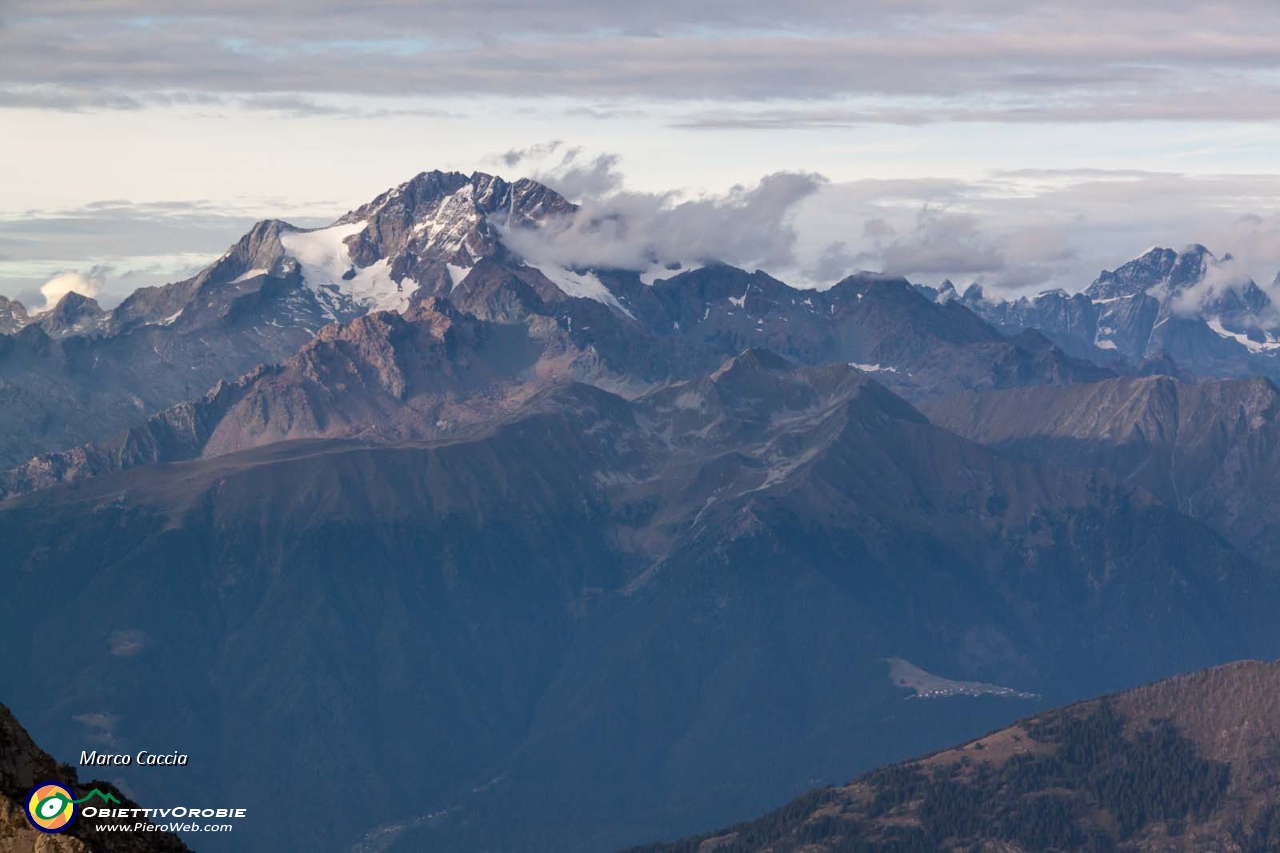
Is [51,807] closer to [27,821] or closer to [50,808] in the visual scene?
[50,808]

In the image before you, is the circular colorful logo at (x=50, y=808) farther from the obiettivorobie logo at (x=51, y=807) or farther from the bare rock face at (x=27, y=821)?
the bare rock face at (x=27, y=821)

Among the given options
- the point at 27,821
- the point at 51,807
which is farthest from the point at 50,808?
the point at 27,821

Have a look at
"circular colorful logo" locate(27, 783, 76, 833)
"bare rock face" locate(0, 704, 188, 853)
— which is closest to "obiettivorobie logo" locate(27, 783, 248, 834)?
"circular colorful logo" locate(27, 783, 76, 833)

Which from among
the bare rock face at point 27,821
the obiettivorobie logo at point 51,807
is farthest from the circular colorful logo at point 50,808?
the bare rock face at point 27,821
